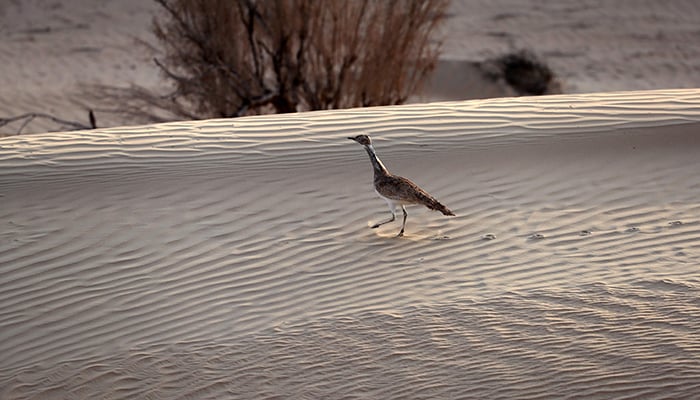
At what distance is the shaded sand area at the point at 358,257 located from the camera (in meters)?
5.50

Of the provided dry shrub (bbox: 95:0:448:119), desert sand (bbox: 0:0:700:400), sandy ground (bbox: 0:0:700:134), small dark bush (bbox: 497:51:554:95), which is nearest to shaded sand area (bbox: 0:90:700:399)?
desert sand (bbox: 0:0:700:400)

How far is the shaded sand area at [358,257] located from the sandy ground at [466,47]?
978 cm

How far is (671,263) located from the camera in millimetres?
6957

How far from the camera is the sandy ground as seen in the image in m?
21.0

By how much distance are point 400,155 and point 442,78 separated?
12.2m

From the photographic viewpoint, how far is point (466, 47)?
77.6ft

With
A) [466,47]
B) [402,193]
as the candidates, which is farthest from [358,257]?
[466,47]

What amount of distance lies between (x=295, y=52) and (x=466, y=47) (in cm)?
827

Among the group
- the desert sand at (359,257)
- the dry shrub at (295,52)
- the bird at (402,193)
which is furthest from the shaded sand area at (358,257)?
the dry shrub at (295,52)

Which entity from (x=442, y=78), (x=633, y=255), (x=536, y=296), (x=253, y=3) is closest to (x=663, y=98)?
(x=633, y=255)

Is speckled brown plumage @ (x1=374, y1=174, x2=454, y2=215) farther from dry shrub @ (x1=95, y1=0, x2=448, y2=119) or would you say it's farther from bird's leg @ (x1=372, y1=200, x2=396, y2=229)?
dry shrub @ (x1=95, y1=0, x2=448, y2=119)

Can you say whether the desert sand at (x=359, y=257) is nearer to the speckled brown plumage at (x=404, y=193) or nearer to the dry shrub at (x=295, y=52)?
the speckled brown plumage at (x=404, y=193)

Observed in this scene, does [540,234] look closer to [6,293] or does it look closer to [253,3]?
[6,293]

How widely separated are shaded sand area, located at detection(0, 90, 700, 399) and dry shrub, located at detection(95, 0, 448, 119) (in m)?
5.46
